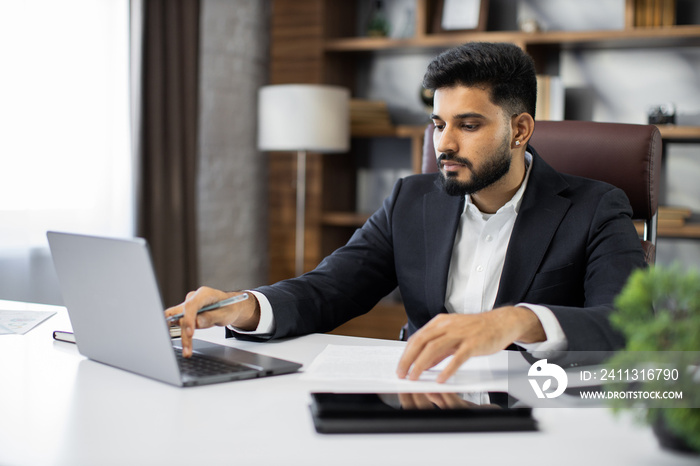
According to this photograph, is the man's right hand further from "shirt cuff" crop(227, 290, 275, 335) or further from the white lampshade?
the white lampshade

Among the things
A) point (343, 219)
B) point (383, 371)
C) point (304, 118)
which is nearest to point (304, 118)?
point (304, 118)

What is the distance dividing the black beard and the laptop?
0.65 meters

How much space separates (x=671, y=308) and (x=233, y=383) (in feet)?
1.93

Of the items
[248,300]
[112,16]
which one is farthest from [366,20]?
[248,300]

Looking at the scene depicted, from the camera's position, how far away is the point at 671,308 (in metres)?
0.68

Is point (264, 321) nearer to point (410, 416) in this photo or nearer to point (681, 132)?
point (410, 416)

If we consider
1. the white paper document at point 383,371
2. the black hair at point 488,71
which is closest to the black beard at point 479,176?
the black hair at point 488,71

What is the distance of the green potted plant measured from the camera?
652mm

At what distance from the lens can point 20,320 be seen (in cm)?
147

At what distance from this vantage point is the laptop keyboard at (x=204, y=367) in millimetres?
1048

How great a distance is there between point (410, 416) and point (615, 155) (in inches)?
42.7

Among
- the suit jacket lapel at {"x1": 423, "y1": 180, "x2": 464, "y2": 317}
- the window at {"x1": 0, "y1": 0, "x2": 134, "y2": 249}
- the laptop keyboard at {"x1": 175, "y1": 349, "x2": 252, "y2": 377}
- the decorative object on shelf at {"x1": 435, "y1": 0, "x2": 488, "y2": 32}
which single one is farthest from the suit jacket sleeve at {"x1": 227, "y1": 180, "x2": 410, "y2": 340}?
the decorative object on shelf at {"x1": 435, "y1": 0, "x2": 488, "y2": 32}

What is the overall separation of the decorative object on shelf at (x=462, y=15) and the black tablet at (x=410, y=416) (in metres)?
2.81

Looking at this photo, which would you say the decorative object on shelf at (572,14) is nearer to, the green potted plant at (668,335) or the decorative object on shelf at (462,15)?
the decorative object on shelf at (462,15)
